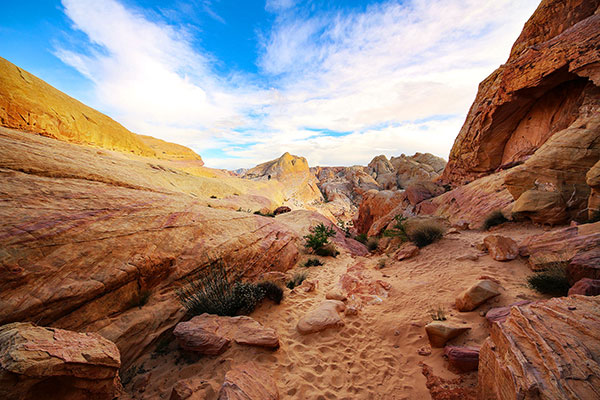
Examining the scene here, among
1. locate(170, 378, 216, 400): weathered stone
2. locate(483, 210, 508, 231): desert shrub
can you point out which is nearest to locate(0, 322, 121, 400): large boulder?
locate(170, 378, 216, 400): weathered stone

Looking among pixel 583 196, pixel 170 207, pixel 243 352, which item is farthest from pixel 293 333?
pixel 583 196

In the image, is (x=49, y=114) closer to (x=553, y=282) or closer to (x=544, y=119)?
(x=553, y=282)

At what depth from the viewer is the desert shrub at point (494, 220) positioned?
758cm

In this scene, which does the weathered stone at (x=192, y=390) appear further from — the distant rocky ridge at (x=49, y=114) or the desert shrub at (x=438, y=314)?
the distant rocky ridge at (x=49, y=114)

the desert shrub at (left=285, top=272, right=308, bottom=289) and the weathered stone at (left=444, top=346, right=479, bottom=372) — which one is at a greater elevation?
the weathered stone at (left=444, top=346, right=479, bottom=372)

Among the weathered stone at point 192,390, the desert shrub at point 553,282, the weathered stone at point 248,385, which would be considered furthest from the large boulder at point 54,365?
the desert shrub at point 553,282

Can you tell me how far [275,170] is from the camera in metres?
38.8

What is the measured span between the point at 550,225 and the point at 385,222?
25.9ft

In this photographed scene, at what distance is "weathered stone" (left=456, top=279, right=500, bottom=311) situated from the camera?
11.4ft

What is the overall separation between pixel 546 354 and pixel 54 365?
427 centimetres

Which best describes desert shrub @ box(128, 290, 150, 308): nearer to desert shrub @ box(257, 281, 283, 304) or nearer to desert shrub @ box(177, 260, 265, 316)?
desert shrub @ box(177, 260, 265, 316)

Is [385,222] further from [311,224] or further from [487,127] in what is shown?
[487,127]

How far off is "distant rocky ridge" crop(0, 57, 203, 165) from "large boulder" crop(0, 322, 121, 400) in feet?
49.5

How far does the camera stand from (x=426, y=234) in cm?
769
